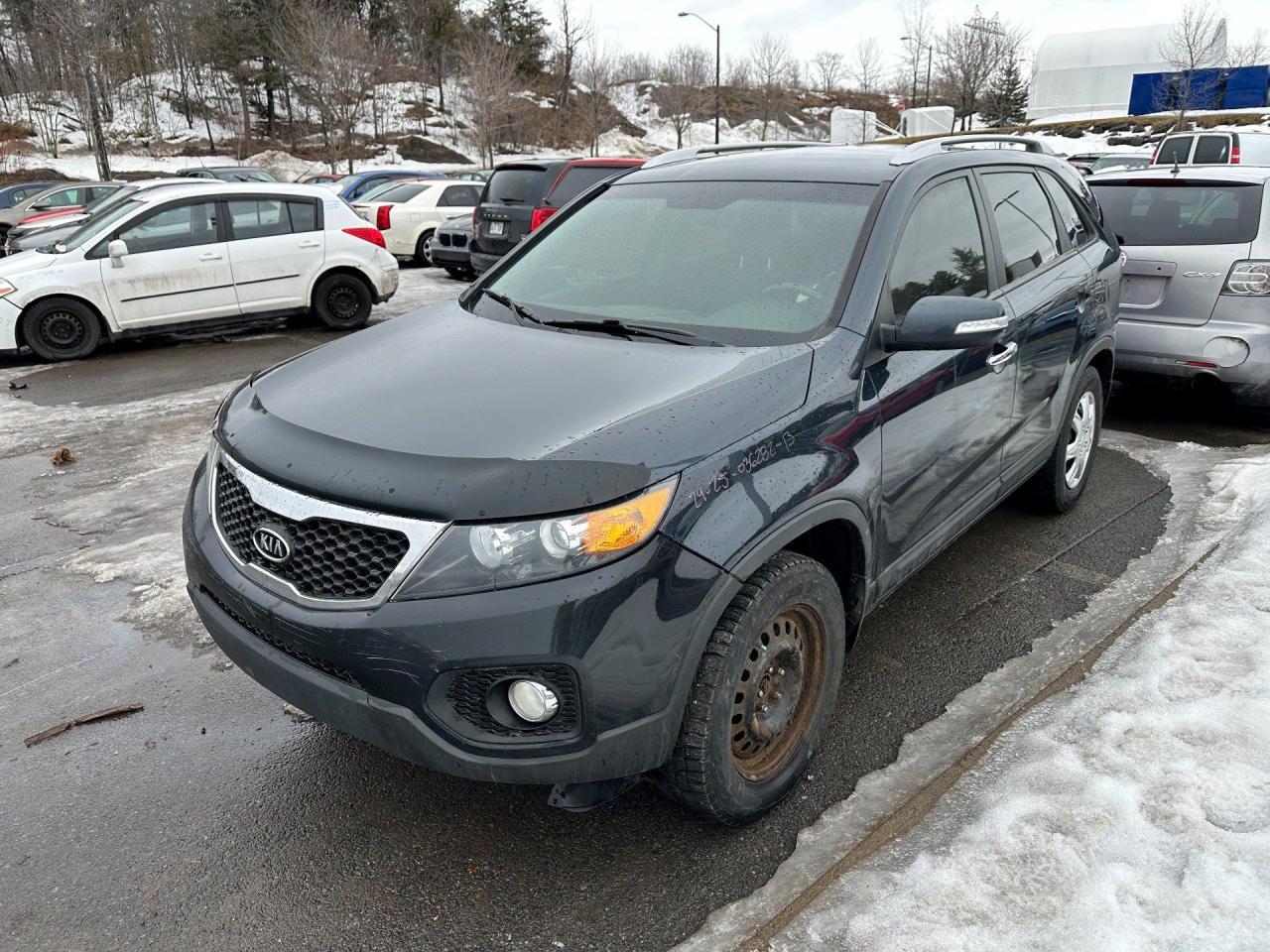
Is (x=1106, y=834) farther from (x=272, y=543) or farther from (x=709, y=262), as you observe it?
(x=272, y=543)

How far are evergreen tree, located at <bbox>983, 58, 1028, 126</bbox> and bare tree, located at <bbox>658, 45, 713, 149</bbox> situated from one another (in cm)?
1723

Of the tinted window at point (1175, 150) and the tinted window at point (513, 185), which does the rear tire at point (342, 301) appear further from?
the tinted window at point (1175, 150)

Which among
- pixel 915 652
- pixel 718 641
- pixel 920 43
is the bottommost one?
pixel 915 652

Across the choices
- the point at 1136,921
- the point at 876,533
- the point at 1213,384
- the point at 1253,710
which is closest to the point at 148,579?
the point at 876,533

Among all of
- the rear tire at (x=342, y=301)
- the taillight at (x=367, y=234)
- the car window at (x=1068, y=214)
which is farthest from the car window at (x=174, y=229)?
the car window at (x=1068, y=214)

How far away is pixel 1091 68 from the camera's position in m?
59.8

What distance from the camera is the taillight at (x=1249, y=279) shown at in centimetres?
563

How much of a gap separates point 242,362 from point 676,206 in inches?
269

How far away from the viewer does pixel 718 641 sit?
224 centimetres

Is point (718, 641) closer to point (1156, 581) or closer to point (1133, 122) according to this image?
point (1156, 581)

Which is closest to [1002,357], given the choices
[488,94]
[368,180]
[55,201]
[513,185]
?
[513,185]

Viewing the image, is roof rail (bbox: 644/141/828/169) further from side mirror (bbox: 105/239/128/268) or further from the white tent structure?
the white tent structure

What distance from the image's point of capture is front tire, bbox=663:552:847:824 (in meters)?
2.25

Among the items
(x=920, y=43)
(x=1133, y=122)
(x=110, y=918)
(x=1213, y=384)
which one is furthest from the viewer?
(x=920, y=43)
